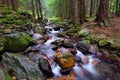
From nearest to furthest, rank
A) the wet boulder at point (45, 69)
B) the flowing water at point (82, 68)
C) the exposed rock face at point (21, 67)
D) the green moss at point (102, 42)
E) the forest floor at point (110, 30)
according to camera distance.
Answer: the exposed rock face at point (21, 67) < the wet boulder at point (45, 69) < the flowing water at point (82, 68) < the green moss at point (102, 42) < the forest floor at point (110, 30)

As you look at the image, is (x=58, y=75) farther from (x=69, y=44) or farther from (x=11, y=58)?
(x=69, y=44)

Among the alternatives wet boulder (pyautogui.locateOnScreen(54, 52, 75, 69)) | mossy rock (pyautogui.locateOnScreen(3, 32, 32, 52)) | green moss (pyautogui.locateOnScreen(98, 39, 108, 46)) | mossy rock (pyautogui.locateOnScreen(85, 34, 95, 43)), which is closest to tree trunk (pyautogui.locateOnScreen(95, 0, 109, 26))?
mossy rock (pyautogui.locateOnScreen(85, 34, 95, 43))

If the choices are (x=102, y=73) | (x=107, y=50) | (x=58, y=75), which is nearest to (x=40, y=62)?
(x=58, y=75)

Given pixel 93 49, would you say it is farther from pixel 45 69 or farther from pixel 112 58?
pixel 45 69

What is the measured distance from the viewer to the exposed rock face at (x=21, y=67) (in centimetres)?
527

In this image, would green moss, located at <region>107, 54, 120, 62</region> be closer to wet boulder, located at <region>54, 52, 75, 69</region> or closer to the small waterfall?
the small waterfall

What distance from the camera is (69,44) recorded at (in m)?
8.71

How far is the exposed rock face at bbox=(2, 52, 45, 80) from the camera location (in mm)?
5270

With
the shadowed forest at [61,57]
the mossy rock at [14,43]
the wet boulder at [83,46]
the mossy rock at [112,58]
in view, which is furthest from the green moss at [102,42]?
the mossy rock at [14,43]

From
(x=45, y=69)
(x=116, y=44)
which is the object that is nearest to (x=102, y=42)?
(x=116, y=44)

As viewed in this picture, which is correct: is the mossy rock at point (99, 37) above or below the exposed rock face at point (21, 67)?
above

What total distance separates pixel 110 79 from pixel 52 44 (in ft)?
12.8

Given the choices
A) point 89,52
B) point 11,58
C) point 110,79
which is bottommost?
point 110,79

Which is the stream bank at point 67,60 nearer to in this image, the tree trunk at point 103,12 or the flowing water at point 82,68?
the flowing water at point 82,68
